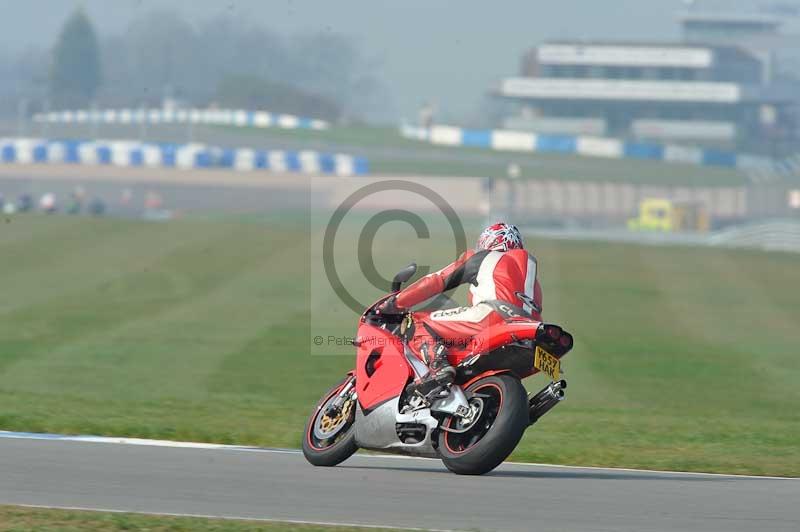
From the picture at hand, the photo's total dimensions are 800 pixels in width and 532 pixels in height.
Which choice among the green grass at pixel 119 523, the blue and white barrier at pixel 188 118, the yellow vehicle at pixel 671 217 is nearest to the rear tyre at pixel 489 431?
the green grass at pixel 119 523

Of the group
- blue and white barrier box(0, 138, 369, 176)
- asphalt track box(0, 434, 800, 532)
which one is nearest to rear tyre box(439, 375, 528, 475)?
asphalt track box(0, 434, 800, 532)

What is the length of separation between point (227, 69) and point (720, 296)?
4307 inches

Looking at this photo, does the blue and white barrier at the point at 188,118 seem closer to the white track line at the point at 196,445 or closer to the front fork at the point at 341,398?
the white track line at the point at 196,445

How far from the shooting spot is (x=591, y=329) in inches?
1154

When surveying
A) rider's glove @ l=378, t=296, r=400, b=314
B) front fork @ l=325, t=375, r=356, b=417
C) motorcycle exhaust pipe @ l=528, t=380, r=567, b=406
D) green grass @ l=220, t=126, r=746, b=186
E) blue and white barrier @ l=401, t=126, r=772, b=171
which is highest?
rider's glove @ l=378, t=296, r=400, b=314

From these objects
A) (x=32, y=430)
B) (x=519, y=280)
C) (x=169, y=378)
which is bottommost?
(x=169, y=378)

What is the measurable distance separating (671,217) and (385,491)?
66469 millimetres

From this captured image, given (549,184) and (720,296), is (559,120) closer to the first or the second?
(549,184)

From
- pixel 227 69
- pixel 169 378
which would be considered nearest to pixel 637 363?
pixel 169 378

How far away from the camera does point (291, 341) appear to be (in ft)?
83.3

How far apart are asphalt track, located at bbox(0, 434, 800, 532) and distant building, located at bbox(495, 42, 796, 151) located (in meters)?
134

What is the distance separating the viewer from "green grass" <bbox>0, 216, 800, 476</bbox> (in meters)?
13.1

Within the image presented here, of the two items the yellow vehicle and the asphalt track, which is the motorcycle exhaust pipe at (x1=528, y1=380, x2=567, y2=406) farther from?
the yellow vehicle

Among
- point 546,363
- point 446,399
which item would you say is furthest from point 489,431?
point 546,363
